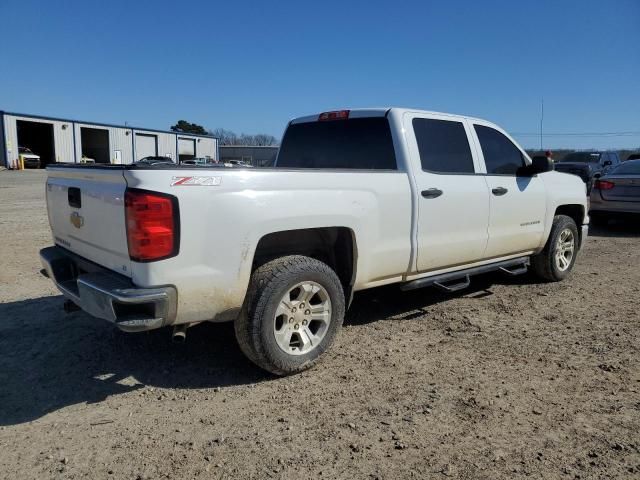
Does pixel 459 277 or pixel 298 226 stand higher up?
pixel 298 226

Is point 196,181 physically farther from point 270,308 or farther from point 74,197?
point 74,197

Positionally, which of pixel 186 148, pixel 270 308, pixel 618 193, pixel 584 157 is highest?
pixel 186 148

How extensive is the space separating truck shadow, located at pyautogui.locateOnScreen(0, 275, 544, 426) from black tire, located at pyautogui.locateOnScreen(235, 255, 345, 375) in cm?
23

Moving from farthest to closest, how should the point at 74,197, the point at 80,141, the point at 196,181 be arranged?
the point at 80,141 → the point at 74,197 → the point at 196,181

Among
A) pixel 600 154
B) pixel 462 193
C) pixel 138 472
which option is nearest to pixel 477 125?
pixel 462 193

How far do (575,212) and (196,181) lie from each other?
5630 millimetres

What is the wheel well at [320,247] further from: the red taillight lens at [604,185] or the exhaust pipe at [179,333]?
the red taillight lens at [604,185]

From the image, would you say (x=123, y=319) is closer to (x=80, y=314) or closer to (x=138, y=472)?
(x=138, y=472)

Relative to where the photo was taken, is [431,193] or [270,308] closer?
[270,308]

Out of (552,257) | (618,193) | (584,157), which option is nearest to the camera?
(552,257)

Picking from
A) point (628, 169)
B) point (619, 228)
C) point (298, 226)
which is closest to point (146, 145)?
point (619, 228)

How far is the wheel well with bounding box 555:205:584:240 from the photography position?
257 inches

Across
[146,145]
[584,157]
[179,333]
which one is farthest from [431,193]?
[146,145]

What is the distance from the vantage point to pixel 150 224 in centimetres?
287
